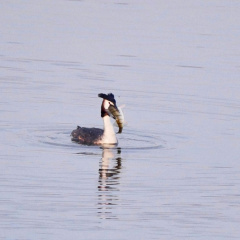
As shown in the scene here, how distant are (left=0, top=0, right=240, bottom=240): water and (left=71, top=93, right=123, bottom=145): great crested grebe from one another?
27 centimetres

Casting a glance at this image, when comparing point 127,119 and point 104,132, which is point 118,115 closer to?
point 104,132

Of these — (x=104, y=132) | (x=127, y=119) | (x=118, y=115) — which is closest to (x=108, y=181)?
(x=104, y=132)

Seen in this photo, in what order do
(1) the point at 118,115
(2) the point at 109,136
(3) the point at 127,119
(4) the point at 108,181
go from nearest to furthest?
(4) the point at 108,181 → (2) the point at 109,136 → (1) the point at 118,115 → (3) the point at 127,119

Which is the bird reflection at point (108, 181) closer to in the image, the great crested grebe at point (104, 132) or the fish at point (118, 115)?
the great crested grebe at point (104, 132)

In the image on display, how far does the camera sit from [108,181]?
18641 mm

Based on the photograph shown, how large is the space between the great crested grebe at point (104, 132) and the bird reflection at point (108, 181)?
279 millimetres

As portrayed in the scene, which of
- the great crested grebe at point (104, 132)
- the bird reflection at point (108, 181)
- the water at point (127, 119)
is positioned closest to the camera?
the water at point (127, 119)

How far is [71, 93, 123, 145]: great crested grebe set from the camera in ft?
71.0

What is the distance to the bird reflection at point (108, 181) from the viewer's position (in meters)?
16.8

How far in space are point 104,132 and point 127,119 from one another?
2497mm

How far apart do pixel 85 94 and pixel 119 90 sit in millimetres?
1078

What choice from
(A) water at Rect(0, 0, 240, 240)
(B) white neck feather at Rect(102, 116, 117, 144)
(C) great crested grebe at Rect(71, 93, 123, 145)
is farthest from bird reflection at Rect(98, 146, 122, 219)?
(C) great crested grebe at Rect(71, 93, 123, 145)

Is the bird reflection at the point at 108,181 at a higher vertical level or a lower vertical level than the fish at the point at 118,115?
lower

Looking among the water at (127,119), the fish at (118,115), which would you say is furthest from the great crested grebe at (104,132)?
the water at (127,119)
